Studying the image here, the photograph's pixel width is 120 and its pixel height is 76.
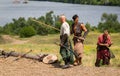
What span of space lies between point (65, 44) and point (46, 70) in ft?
3.53

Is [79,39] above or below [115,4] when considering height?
above

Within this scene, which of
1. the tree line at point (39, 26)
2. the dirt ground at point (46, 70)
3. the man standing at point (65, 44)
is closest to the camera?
the dirt ground at point (46, 70)

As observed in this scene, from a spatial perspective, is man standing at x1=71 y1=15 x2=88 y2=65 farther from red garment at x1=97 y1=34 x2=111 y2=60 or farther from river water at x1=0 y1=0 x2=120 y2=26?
river water at x1=0 y1=0 x2=120 y2=26

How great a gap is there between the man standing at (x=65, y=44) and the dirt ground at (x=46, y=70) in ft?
1.27

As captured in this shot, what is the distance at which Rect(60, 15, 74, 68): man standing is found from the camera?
1264 centimetres

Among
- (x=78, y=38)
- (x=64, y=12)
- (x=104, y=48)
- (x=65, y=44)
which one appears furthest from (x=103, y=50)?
(x=64, y=12)

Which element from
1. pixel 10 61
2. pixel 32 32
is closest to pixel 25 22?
pixel 32 32

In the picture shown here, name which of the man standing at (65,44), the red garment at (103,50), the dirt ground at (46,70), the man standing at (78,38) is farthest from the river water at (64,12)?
the man standing at (65,44)

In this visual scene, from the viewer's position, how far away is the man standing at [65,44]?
12641 mm

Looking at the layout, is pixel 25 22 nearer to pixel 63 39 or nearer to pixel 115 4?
pixel 63 39

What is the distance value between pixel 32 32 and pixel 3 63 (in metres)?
33.9

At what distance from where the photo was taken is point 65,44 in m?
12.9

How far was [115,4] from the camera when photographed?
151 m

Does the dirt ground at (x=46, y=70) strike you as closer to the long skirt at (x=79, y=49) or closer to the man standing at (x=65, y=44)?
the man standing at (x=65, y=44)
